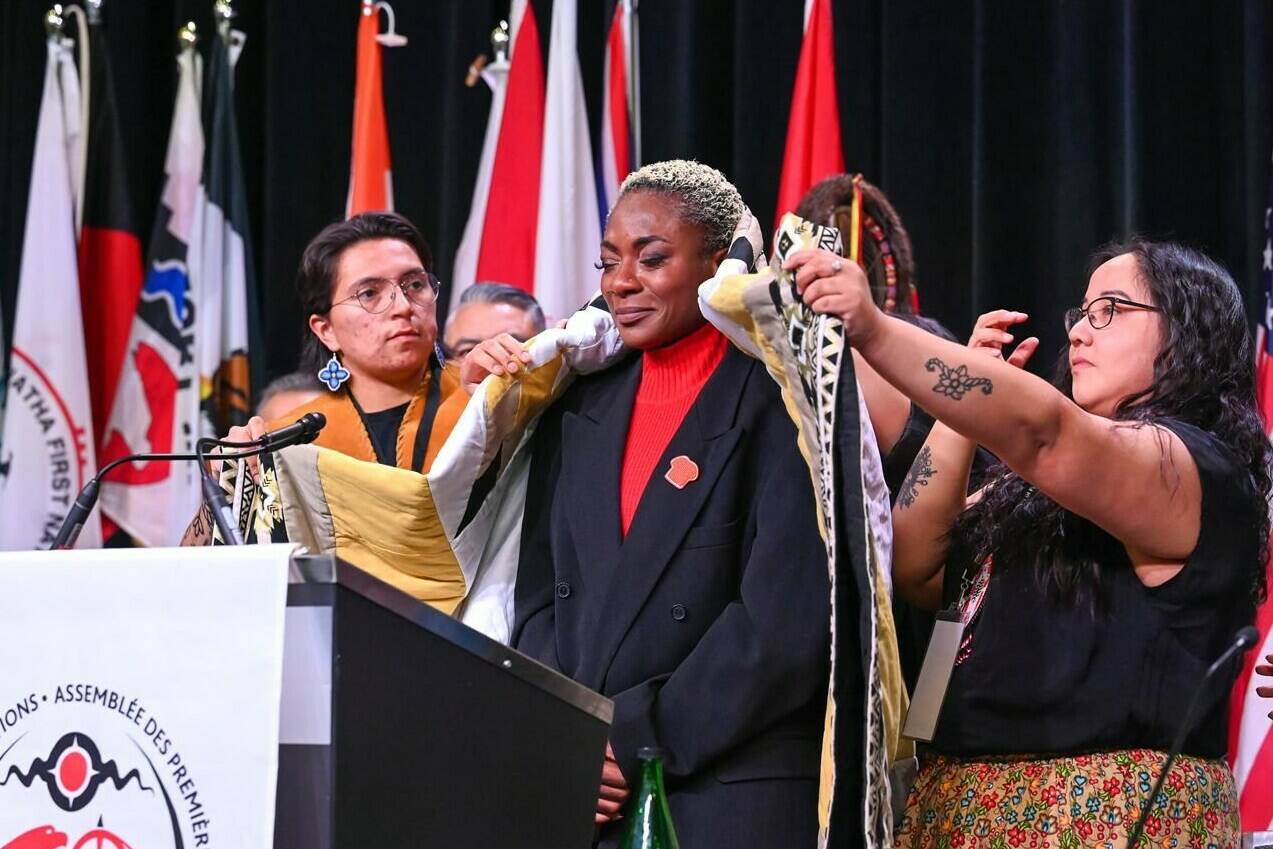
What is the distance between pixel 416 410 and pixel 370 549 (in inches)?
27.0

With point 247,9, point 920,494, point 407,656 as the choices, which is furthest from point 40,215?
point 407,656

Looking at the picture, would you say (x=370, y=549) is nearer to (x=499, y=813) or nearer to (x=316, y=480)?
(x=316, y=480)

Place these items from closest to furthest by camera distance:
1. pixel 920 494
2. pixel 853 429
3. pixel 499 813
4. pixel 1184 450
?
pixel 499 813
pixel 853 429
pixel 1184 450
pixel 920 494

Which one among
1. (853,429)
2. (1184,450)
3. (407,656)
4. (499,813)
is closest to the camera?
(407,656)

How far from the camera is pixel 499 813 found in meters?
1.60

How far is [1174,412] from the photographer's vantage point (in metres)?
2.13

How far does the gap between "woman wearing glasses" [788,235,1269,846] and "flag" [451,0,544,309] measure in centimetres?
251

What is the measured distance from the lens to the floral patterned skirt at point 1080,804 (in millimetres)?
1974

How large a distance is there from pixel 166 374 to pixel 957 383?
3.39m

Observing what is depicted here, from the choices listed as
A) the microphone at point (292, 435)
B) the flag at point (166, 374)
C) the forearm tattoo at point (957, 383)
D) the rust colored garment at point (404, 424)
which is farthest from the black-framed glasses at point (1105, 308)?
the flag at point (166, 374)

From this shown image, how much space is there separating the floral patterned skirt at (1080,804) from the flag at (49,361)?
312 cm

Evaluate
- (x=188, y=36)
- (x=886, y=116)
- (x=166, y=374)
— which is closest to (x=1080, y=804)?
(x=886, y=116)

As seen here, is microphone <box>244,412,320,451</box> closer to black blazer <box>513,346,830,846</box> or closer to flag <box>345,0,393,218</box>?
black blazer <box>513,346,830,846</box>

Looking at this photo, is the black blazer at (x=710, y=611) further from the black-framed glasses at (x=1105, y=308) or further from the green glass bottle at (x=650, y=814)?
the black-framed glasses at (x=1105, y=308)
